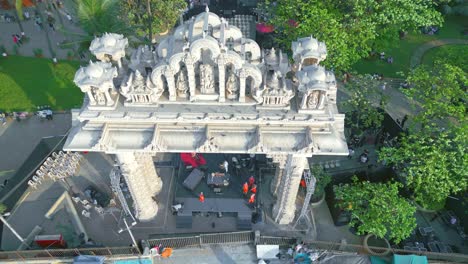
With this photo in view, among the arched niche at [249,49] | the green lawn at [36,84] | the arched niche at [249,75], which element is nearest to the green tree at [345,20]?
the arched niche at [249,49]

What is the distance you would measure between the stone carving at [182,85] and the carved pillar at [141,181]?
227 inches

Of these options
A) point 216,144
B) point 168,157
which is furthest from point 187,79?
point 168,157

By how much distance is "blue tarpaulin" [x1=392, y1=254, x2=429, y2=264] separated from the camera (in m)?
26.6

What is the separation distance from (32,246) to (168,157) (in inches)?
545

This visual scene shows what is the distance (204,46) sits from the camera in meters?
21.4

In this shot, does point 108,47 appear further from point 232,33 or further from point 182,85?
point 232,33

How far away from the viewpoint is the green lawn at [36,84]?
42688mm

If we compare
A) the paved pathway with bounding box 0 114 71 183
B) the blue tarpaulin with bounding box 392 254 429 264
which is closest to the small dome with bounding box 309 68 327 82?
the blue tarpaulin with bounding box 392 254 429 264

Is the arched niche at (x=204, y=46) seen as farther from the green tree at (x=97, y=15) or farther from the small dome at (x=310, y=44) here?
the green tree at (x=97, y=15)

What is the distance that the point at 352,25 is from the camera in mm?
37094

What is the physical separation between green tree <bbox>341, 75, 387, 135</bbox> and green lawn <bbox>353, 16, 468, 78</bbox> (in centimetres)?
911

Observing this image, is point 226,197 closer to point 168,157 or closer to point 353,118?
point 168,157

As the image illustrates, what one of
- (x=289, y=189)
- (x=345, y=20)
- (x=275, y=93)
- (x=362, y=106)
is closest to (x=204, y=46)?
(x=275, y=93)

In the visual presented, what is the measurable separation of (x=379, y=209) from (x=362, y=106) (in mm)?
12128
